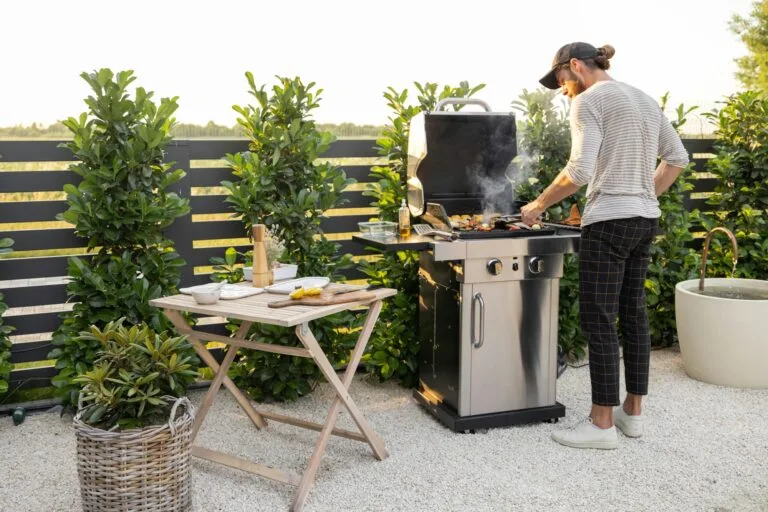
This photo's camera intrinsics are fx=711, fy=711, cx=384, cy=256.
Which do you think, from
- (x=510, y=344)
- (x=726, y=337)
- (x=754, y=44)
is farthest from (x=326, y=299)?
(x=754, y=44)

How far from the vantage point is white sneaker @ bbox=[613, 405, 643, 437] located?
11.5ft

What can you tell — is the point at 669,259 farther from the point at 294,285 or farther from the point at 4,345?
the point at 4,345

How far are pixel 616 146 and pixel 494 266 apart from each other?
2.54 feet

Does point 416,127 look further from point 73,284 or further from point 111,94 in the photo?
point 73,284

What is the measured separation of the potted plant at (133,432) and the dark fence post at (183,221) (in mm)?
1393

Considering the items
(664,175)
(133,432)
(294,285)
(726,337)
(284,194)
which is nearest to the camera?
(133,432)

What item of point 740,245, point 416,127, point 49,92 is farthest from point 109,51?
point 740,245

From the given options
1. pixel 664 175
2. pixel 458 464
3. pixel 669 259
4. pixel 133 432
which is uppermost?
pixel 664 175

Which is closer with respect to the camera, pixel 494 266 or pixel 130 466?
pixel 130 466

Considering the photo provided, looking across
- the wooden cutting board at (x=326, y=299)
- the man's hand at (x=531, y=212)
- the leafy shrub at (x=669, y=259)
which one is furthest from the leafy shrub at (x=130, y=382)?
the leafy shrub at (x=669, y=259)

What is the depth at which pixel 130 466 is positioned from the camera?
254cm

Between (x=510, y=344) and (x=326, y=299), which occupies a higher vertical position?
(x=326, y=299)

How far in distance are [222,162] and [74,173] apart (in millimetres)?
809

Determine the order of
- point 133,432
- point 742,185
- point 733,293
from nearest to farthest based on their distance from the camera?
1. point 133,432
2. point 733,293
3. point 742,185
